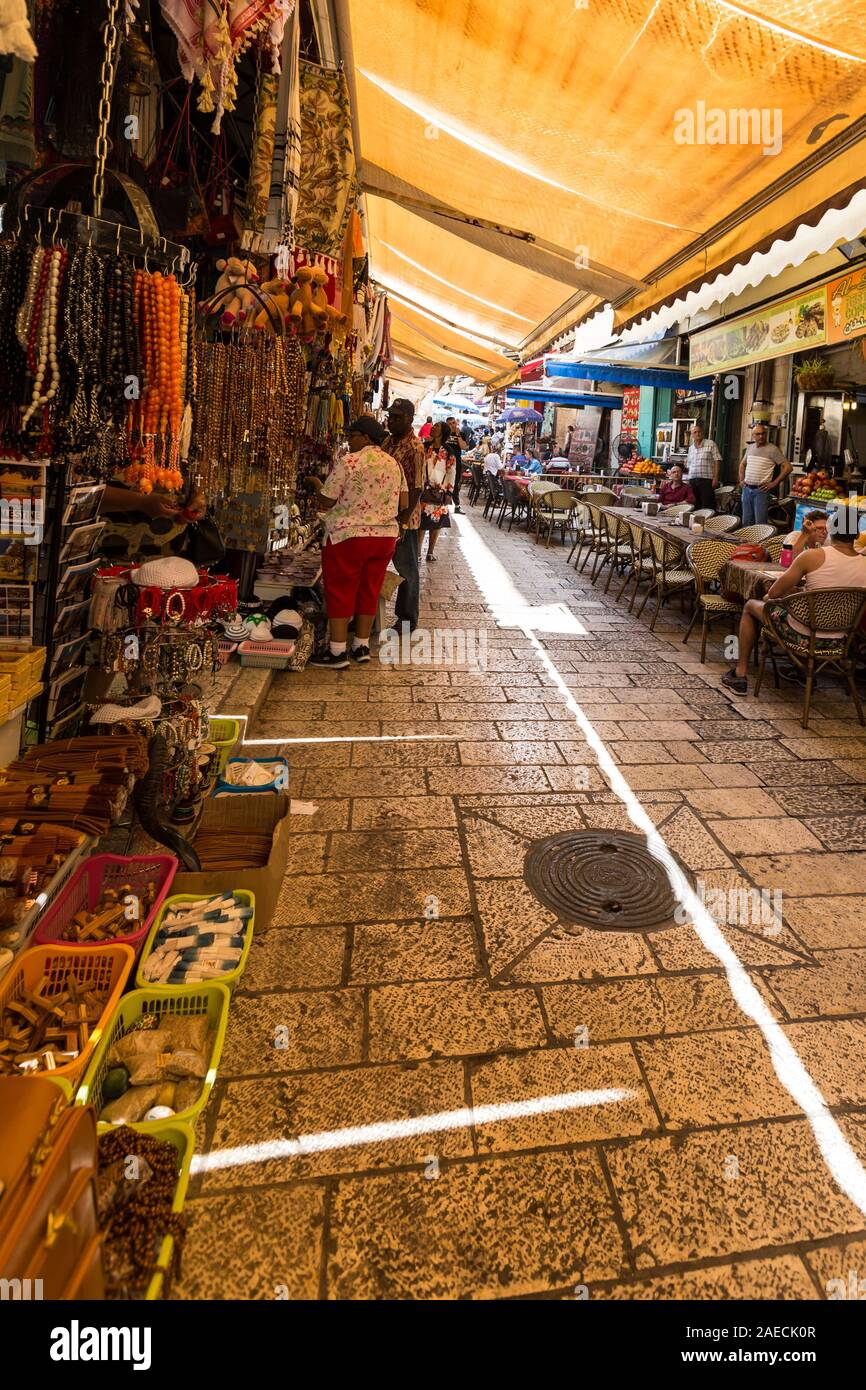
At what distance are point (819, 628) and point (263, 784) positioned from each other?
3.68 metres

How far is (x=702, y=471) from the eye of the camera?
12.2 metres

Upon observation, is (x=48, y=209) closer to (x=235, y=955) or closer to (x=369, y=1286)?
(x=235, y=955)

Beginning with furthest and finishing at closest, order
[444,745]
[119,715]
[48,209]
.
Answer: [444,745] → [119,715] → [48,209]

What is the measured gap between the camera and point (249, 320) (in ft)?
10.5

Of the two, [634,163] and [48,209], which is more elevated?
[634,163]

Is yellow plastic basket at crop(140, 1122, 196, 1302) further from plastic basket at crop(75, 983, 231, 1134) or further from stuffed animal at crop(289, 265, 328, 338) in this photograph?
stuffed animal at crop(289, 265, 328, 338)

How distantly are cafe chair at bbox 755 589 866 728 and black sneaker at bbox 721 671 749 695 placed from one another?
1.62 feet

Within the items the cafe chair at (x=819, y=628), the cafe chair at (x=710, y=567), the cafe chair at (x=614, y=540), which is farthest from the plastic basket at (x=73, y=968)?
the cafe chair at (x=614, y=540)

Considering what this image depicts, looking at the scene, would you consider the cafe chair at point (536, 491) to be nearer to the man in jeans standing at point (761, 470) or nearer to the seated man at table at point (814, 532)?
the man in jeans standing at point (761, 470)

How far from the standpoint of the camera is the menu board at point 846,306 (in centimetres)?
747

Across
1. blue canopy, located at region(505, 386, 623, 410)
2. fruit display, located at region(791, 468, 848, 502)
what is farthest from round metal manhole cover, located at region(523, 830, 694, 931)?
blue canopy, located at region(505, 386, 623, 410)

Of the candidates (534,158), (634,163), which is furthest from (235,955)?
(534,158)
